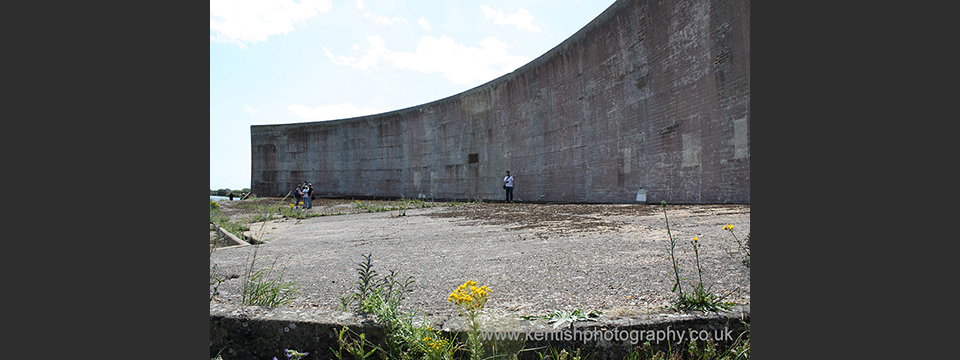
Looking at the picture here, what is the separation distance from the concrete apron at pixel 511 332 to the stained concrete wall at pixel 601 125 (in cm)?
801

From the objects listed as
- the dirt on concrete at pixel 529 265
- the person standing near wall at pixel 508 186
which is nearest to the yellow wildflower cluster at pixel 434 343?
the dirt on concrete at pixel 529 265

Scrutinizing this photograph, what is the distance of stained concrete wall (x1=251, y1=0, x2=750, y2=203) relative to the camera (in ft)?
30.5

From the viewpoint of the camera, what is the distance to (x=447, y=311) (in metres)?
2.17

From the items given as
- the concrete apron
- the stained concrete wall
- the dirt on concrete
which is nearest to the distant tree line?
the stained concrete wall

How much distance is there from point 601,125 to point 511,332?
12.1m

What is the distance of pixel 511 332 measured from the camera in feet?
5.53

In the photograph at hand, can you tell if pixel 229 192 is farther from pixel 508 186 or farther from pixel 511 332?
pixel 511 332

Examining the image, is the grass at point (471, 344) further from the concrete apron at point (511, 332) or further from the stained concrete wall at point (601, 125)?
the stained concrete wall at point (601, 125)

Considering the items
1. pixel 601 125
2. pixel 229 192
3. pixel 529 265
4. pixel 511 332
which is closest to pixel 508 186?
pixel 601 125

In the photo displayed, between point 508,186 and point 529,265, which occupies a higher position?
point 508,186

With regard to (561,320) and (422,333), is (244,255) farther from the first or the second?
(561,320)

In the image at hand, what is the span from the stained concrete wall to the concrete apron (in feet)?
26.3

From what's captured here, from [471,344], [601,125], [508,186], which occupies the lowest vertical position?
[471,344]

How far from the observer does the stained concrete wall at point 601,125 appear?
30.5 feet
